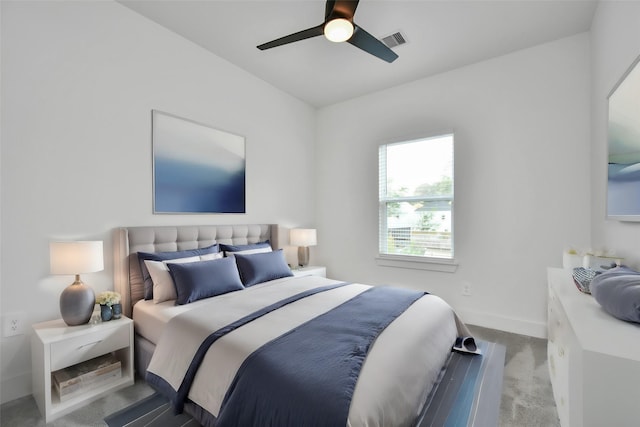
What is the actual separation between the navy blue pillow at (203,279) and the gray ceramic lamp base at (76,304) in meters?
0.54

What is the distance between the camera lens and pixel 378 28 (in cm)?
268

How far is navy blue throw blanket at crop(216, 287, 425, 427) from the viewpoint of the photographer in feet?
3.73

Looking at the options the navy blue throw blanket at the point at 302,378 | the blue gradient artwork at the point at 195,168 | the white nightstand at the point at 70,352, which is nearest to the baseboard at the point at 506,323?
the navy blue throw blanket at the point at 302,378

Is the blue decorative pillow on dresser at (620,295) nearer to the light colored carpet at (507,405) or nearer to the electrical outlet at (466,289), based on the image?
the light colored carpet at (507,405)

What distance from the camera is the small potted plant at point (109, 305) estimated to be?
211 centimetres

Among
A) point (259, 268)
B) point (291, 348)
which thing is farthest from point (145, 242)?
point (291, 348)

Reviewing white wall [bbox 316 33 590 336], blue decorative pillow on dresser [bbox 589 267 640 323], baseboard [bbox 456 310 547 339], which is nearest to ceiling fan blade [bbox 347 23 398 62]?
white wall [bbox 316 33 590 336]

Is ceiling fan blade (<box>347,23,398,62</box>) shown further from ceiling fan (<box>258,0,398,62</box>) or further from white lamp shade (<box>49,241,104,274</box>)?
white lamp shade (<box>49,241,104,274</box>)

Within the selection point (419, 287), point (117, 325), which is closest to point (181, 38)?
point (117, 325)

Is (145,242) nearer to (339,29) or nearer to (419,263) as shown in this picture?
(339,29)

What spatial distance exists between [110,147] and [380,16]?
254 centimetres

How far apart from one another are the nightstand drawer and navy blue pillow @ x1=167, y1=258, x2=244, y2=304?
Result: 0.43 meters

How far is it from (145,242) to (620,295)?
10.2ft

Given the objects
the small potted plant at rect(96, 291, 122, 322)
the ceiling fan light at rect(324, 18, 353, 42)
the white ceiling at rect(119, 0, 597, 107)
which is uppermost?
the white ceiling at rect(119, 0, 597, 107)
